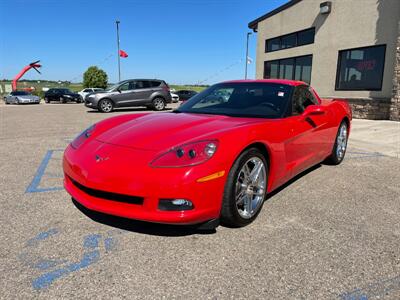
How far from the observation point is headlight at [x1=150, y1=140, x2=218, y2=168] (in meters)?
2.41

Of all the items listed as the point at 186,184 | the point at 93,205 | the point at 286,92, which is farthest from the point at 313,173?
the point at 93,205

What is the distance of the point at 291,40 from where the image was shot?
53.5 feet

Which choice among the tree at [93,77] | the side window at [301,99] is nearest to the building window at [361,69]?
the side window at [301,99]

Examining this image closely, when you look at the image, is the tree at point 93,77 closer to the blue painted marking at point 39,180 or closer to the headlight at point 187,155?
the blue painted marking at point 39,180

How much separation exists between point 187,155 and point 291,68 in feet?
50.1

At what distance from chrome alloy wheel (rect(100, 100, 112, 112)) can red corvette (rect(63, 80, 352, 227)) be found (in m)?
12.2

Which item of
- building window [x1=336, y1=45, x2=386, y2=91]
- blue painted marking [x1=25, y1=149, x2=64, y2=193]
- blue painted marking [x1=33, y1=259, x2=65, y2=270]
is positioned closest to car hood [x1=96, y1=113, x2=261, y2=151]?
blue painted marking [x1=33, y1=259, x2=65, y2=270]

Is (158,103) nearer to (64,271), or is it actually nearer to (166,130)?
(166,130)

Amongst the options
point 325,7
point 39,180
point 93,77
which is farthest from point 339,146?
point 93,77

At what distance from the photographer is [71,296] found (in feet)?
6.33

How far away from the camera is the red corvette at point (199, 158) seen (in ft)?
7.78

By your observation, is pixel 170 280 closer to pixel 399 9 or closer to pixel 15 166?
pixel 15 166

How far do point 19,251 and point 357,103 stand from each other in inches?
511

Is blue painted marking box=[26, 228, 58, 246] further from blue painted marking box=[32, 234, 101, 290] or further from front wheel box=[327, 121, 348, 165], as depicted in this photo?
front wheel box=[327, 121, 348, 165]
